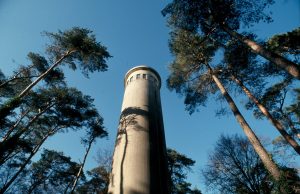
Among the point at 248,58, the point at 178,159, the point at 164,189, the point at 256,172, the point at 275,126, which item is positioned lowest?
the point at 164,189

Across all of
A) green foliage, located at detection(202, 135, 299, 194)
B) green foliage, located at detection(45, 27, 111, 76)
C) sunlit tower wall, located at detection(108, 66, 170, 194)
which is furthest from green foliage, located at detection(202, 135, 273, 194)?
green foliage, located at detection(45, 27, 111, 76)

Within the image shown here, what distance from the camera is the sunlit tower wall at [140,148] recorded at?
9383 mm

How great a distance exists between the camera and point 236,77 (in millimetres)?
14070

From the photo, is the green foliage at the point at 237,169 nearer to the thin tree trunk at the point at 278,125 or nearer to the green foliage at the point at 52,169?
the thin tree trunk at the point at 278,125

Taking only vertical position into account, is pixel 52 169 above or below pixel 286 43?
below

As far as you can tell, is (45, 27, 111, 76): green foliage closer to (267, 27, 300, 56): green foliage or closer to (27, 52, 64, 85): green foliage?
(27, 52, 64, 85): green foliage

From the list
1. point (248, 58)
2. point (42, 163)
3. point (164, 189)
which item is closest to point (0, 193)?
point (42, 163)

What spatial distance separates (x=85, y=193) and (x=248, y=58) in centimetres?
1997

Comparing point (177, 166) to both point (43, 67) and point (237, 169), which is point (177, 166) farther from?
point (43, 67)

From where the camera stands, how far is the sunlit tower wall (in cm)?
938

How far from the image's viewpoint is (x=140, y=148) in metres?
10.8

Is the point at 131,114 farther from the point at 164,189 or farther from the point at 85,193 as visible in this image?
the point at 85,193

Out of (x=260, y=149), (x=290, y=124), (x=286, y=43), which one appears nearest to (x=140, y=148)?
(x=260, y=149)

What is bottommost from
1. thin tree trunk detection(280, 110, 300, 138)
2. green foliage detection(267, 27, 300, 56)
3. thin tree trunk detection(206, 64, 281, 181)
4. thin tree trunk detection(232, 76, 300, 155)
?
thin tree trunk detection(206, 64, 281, 181)
